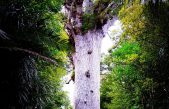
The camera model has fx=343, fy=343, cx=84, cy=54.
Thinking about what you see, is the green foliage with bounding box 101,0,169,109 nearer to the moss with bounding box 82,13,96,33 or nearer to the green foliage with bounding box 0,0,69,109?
the moss with bounding box 82,13,96,33

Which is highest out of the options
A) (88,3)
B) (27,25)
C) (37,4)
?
(88,3)

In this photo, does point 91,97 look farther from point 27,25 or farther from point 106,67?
point 106,67

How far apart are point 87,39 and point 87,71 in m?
0.76

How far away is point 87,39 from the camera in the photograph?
793 cm

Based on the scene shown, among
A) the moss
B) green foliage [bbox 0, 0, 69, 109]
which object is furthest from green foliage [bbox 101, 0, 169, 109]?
green foliage [bbox 0, 0, 69, 109]

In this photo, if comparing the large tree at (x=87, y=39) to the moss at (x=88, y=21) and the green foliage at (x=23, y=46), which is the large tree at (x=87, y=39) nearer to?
the moss at (x=88, y=21)

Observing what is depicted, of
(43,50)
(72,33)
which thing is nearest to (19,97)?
(43,50)

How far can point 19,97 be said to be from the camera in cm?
552

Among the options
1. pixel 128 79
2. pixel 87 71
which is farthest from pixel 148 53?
pixel 87 71

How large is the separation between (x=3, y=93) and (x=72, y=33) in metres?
3.14

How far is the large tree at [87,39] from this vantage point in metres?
7.59

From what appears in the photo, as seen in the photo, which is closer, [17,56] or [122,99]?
[17,56]

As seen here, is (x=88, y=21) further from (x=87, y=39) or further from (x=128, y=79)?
(x=128, y=79)

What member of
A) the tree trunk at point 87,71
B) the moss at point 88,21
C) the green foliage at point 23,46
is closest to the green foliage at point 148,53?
the tree trunk at point 87,71
